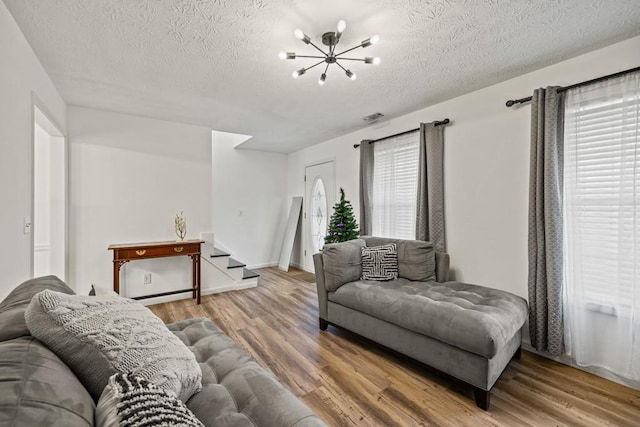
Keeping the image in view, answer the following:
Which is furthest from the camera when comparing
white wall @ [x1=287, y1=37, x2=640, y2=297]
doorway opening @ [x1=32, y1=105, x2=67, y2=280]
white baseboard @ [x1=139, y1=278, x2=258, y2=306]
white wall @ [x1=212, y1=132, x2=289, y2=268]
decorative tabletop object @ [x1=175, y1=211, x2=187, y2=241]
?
white wall @ [x1=212, y1=132, x2=289, y2=268]

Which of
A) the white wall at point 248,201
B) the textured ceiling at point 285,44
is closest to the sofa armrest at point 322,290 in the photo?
the textured ceiling at point 285,44

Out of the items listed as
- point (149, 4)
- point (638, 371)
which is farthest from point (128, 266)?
point (638, 371)

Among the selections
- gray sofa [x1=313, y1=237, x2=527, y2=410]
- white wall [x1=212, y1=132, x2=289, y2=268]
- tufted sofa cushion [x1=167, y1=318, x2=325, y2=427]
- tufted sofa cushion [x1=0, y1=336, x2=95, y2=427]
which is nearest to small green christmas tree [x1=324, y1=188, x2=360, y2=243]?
gray sofa [x1=313, y1=237, x2=527, y2=410]

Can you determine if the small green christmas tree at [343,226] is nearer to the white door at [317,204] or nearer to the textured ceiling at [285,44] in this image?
the white door at [317,204]

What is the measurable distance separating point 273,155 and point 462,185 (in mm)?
3889

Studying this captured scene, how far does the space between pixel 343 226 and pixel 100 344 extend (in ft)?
10.6

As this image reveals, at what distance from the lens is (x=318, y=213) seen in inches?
203

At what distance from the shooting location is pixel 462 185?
2936 mm

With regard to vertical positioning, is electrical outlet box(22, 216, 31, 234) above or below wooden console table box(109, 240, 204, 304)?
above

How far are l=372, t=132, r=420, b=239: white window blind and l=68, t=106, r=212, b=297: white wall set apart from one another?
2.42 meters

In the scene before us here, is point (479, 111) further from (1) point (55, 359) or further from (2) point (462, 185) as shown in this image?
(1) point (55, 359)

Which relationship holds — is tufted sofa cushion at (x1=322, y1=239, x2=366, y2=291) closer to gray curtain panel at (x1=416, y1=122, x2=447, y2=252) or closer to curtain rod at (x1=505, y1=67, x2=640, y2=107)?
gray curtain panel at (x1=416, y1=122, x2=447, y2=252)

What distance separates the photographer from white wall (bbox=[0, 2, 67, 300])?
164cm

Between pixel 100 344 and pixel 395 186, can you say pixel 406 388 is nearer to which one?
pixel 100 344
